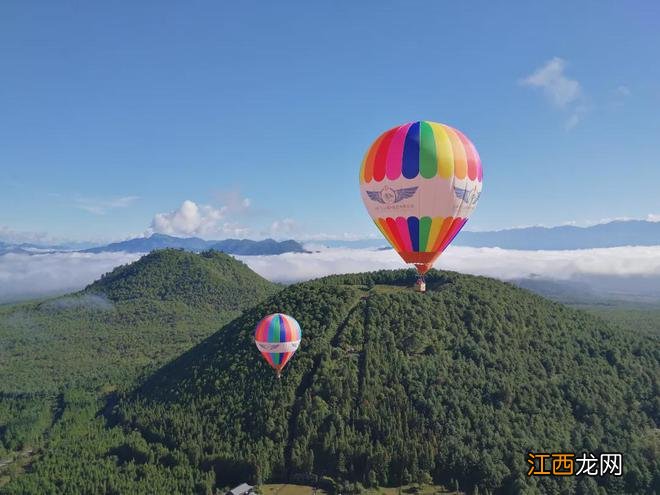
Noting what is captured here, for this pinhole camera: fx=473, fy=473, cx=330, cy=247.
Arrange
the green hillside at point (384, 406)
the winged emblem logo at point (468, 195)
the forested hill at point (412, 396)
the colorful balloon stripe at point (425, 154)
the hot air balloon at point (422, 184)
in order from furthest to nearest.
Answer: the forested hill at point (412, 396) → the green hillside at point (384, 406) → the winged emblem logo at point (468, 195) → the hot air balloon at point (422, 184) → the colorful balloon stripe at point (425, 154)

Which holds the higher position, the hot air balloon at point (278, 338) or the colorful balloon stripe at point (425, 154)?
the colorful balloon stripe at point (425, 154)

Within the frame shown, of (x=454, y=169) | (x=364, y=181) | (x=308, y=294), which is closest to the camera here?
(x=454, y=169)

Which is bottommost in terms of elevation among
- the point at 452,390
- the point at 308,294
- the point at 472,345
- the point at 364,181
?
the point at 452,390

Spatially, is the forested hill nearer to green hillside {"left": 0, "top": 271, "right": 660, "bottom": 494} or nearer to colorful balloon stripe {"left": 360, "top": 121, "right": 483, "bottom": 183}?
green hillside {"left": 0, "top": 271, "right": 660, "bottom": 494}

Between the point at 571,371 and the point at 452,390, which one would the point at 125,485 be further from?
the point at 571,371

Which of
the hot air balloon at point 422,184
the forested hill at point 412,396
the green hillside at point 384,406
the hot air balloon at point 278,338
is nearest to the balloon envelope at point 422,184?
the hot air balloon at point 422,184

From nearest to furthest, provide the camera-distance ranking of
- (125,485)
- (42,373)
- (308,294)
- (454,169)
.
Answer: (454,169), (125,485), (308,294), (42,373)

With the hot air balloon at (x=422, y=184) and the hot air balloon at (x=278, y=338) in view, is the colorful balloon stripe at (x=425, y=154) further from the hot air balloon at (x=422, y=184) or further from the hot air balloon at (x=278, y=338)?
the hot air balloon at (x=278, y=338)

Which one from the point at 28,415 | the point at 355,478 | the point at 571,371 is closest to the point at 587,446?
the point at 571,371
